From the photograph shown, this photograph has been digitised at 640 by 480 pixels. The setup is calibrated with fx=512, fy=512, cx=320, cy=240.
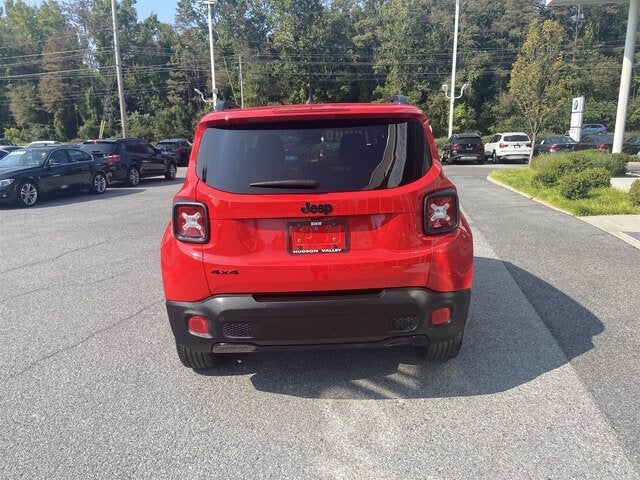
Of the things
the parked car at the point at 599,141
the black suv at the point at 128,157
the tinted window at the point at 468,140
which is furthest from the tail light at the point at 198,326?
the tinted window at the point at 468,140

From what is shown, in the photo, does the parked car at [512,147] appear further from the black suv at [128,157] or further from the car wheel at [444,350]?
the car wheel at [444,350]

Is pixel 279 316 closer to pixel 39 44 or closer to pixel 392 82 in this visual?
pixel 392 82

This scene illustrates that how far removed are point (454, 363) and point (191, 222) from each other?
2.19 meters

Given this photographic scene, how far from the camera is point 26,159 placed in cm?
1406

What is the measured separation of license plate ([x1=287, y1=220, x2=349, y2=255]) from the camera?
3.06 m

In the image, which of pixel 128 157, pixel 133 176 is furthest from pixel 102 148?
pixel 133 176

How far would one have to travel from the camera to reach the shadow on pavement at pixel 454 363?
3.50 m

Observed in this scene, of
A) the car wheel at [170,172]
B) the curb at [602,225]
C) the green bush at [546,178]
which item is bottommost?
→ the car wheel at [170,172]

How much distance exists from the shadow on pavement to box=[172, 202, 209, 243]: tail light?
1163mm

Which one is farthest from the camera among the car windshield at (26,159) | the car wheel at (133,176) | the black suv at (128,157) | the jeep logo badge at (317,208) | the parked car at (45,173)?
the car wheel at (133,176)

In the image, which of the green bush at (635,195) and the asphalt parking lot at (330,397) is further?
the green bush at (635,195)

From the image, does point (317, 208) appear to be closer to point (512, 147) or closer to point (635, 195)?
point (635, 195)

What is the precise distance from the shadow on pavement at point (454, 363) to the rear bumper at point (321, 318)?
482 millimetres

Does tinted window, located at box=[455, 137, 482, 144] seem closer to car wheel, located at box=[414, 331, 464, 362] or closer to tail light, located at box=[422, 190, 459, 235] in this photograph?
car wheel, located at box=[414, 331, 464, 362]
